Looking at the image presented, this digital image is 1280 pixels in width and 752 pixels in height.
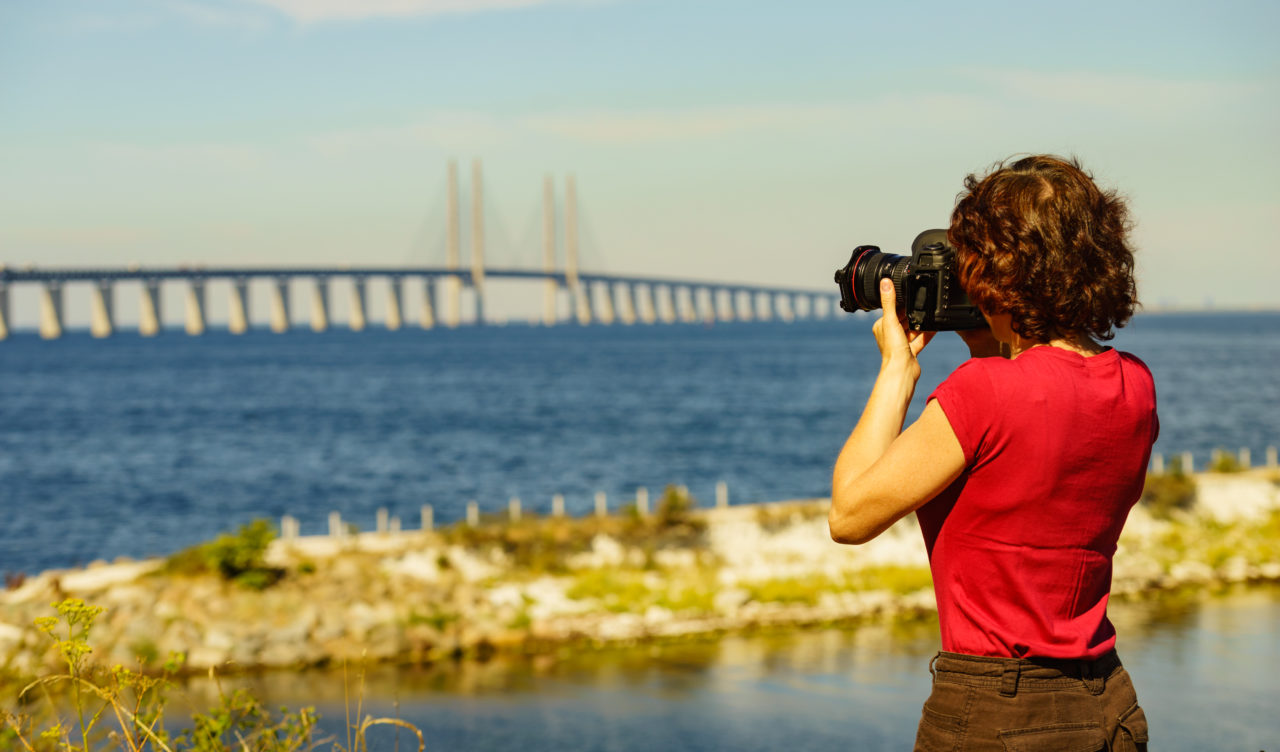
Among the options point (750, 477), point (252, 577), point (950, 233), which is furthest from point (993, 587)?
point (750, 477)

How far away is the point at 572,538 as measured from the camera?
21.2 meters

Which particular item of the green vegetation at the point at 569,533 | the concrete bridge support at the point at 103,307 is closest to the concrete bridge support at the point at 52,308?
the concrete bridge support at the point at 103,307

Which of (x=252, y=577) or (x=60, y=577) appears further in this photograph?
(x=60, y=577)

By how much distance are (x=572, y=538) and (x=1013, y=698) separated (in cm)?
1967

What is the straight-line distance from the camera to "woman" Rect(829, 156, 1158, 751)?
174cm

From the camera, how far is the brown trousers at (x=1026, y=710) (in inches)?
70.5

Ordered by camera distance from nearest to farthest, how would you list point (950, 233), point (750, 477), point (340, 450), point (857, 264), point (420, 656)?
point (950, 233), point (857, 264), point (420, 656), point (750, 477), point (340, 450)

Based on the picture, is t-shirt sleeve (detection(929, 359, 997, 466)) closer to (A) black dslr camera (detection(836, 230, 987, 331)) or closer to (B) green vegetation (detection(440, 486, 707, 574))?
(A) black dslr camera (detection(836, 230, 987, 331))

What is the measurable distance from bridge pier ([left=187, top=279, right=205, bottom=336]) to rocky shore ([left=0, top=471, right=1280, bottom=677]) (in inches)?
4504

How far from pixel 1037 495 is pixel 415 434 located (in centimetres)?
5648

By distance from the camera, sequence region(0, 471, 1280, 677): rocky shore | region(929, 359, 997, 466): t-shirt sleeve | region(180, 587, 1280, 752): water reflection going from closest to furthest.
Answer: region(929, 359, 997, 466): t-shirt sleeve
region(180, 587, 1280, 752): water reflection
region(0, 471, 1280, 677): rocky shore

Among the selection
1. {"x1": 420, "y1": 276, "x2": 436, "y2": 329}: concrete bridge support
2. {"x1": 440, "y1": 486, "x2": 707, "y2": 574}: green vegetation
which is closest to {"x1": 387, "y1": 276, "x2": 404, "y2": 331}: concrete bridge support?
{"x1": 420, "y1": 276, "x2": 436, "y2": 329}: concrete bridge support

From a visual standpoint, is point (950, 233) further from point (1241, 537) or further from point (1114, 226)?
point (1241, 537)

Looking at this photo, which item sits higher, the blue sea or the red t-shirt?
the red t-shirt
